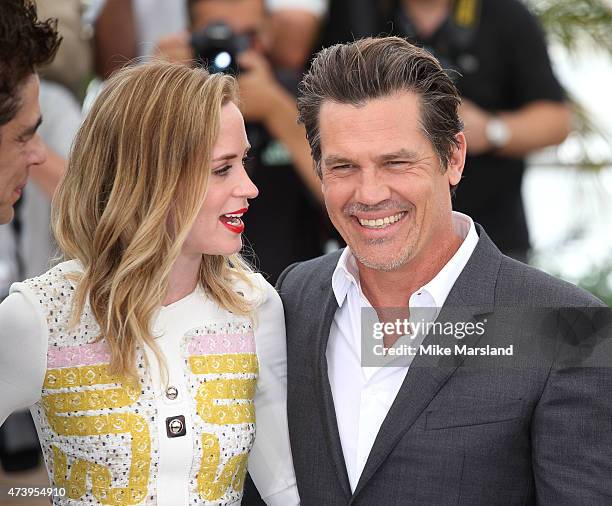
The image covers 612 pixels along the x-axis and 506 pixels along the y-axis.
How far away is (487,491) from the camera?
1.91 meters

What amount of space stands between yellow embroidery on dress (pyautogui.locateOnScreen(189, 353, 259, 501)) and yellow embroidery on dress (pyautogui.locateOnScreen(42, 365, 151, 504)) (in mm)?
114

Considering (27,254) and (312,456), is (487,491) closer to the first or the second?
(312,456)

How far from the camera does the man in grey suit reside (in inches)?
74.1

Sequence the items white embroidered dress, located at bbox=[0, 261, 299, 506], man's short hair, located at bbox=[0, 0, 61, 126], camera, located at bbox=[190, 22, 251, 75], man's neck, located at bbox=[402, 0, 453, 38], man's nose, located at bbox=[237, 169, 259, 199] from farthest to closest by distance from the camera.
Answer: man's neck, located at bbox=[402, 0, 453, 38] < camera, located at bbox=[190, 22, 251, 75] < man's nose, located at bbox=[237, 169, 259, 199] < white embroidered dress, located at bbox=[0, 261, 299, 506] < man's short hair, located at bbox=[0, 0, 61, 126]

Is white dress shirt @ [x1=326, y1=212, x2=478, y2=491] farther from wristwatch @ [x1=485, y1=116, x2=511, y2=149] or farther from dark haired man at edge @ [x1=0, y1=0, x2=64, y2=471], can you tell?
wristwatch @ [x1=485, y1=116, x2=511, y2=149]

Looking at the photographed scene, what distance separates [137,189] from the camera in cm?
204

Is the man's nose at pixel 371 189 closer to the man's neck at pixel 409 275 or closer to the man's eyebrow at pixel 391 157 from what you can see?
the man's eyebrow at pixel 391 157

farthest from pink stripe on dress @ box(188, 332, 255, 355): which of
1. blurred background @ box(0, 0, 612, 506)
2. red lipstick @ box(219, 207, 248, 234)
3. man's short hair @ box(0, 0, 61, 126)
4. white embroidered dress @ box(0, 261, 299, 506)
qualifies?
blurred background @ box(0, 0, 612, 506)

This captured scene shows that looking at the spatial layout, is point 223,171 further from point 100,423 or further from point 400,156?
point 100,423

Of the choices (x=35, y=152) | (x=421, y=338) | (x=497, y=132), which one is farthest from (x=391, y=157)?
(x=497, y=132)

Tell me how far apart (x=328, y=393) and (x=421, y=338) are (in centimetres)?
21

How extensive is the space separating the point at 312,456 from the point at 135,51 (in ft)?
5.65

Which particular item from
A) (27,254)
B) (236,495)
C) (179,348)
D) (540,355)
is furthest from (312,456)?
(27,254)

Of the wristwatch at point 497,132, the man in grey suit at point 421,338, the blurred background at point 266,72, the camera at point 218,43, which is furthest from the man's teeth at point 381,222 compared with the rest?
the wristwatch at point 497,132
